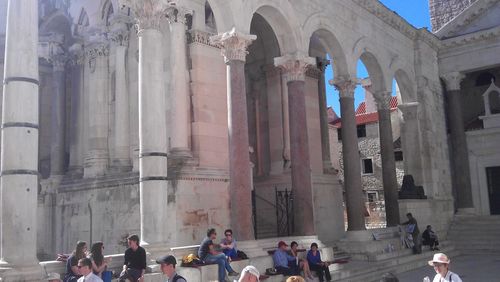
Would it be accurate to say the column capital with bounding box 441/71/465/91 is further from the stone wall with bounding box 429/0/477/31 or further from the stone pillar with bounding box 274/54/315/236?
the stone pillar with bounding box 274/54/315/236

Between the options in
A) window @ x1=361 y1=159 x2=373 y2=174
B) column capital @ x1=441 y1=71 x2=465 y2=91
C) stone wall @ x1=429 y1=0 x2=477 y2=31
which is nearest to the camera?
column capital @ x1=441 y1=71 x2=465 y2=91

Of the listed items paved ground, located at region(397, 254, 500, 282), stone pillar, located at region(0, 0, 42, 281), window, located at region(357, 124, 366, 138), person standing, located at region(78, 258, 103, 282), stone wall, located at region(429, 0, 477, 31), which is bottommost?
paved ground, located at region(397, 254, 500, 282)

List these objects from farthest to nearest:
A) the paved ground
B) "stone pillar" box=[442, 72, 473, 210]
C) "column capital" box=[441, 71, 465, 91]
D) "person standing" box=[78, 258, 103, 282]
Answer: "column capital" box=[441, 71, 465, 91] → "stone pillar" box=[442, 72, 473, 210] → the paved ground → "person standing" box=[78, 258, 103, 282]

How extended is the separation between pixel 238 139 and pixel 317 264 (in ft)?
11.5

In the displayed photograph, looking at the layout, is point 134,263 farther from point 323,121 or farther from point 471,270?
point 323,121

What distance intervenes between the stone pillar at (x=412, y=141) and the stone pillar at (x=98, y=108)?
43.4 ft

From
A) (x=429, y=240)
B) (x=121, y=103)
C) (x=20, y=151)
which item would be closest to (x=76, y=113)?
(x=121, y=103)

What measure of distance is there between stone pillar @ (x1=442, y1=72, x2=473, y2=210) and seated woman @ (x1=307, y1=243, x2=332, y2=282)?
1453 cm

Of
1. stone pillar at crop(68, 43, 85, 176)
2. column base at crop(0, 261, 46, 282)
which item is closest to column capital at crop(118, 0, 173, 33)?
column base at crop(0, 261, 46, 282)

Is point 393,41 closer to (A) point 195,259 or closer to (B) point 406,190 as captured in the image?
(B) point 406,190

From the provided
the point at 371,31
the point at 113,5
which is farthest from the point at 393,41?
the point at 113,5

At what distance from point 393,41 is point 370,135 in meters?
17.6

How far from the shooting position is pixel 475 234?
72.1 ft

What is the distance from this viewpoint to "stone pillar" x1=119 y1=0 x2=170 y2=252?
965 centimetres
